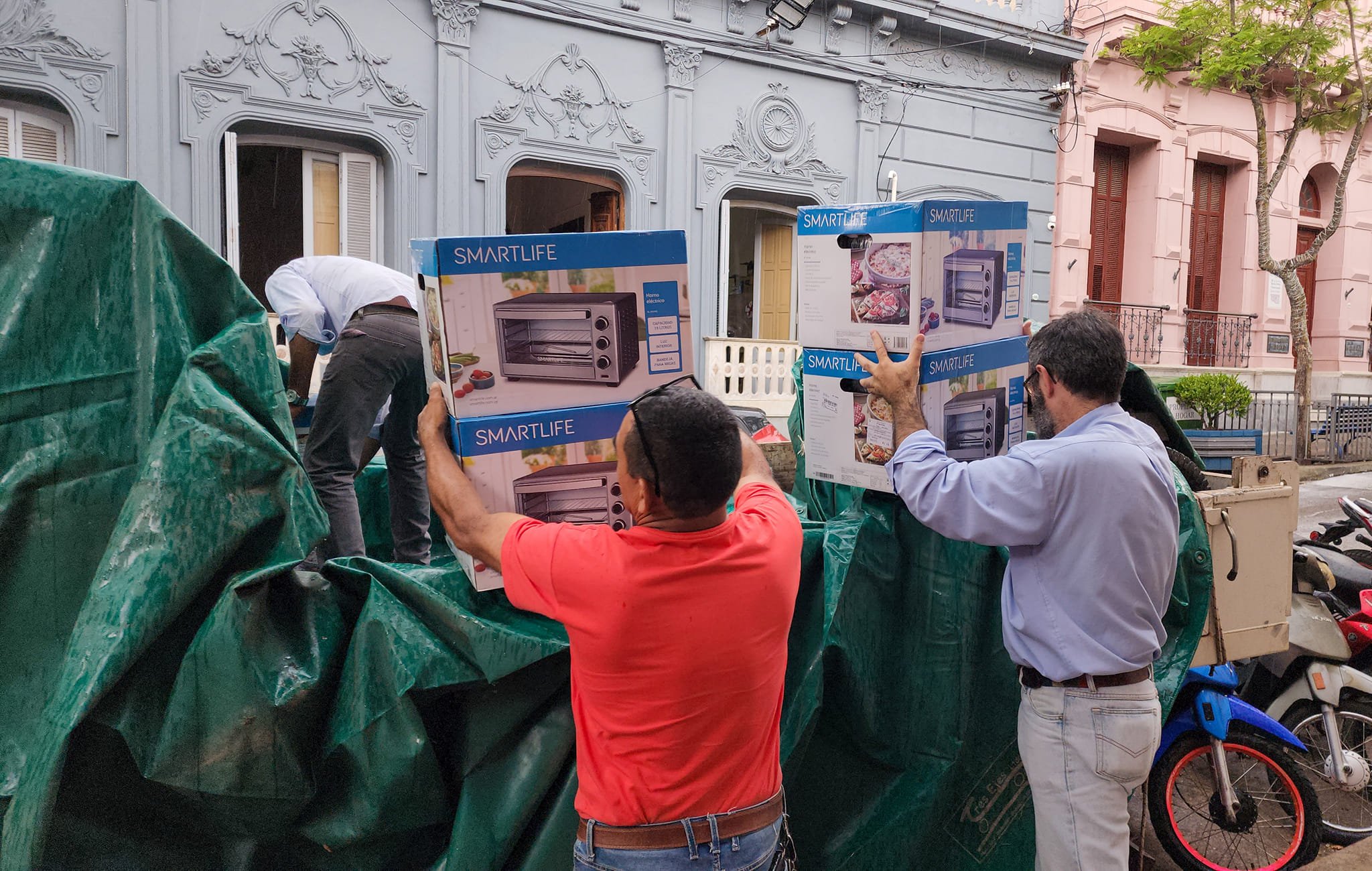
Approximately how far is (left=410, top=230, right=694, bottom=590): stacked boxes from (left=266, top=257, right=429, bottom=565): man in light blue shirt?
3.21 feet

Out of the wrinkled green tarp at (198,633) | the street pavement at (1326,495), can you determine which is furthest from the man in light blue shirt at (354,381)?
the street pavement at (1326,495)

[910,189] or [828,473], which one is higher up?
[910,189]

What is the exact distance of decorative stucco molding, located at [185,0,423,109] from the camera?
322 inches

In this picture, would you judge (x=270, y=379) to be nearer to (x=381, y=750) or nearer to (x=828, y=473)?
(x=381, y=750)

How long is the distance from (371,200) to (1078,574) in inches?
329

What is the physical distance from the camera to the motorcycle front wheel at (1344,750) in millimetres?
3703

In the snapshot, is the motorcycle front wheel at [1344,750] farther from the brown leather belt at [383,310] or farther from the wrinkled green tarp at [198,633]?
the brown leather belt at [383,310]

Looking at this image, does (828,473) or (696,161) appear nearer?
(828,473)

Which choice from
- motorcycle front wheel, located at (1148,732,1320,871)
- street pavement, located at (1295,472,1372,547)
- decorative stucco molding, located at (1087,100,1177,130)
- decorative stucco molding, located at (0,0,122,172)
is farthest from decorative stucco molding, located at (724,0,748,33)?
motorcycle front wheel, located at (1148,732,1320,871)

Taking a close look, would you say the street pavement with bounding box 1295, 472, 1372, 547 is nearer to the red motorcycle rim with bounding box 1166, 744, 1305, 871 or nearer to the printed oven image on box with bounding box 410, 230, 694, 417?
the red motorcycle rim with bounding box 1166, 744, 1305, 871

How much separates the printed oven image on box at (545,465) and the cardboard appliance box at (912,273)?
0.69m

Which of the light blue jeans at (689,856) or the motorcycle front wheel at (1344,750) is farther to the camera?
the motorcycle front wheel at (1344,750)

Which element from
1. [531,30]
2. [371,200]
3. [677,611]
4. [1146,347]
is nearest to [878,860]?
[677,611]

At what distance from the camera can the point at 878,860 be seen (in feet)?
7.96
